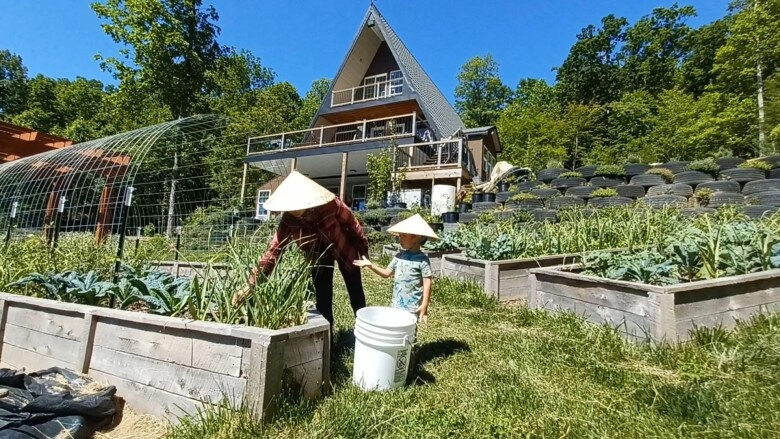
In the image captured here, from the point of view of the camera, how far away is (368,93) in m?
20.7

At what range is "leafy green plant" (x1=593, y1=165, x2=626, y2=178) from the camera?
935 cm

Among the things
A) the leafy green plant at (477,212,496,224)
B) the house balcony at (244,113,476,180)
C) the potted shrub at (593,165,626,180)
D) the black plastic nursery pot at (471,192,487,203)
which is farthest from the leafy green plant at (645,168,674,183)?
the house balcony at (244,113,476,180)

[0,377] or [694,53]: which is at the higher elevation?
[694,53]

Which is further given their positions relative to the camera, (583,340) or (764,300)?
(764,300)

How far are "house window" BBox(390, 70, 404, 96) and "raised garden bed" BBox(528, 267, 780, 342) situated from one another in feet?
55.3

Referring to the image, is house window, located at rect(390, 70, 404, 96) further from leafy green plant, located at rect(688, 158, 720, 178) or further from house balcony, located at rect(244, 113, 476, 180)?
leafy green plant, located at rect(688, 158, 720, 178)

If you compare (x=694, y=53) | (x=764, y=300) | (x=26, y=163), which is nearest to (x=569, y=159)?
(x=694, y=53)

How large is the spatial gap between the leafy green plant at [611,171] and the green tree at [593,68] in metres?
28.5

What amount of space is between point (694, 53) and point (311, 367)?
132ft

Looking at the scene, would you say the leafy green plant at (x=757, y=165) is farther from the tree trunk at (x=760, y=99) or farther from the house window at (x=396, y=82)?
the house window at (x=396, y=82)

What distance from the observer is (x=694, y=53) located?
99.1ft

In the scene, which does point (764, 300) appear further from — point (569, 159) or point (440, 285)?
point (569, 159)

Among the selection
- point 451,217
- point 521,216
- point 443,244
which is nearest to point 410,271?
point 443,244

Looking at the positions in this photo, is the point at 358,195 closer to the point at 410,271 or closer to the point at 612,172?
the point at 612,172
